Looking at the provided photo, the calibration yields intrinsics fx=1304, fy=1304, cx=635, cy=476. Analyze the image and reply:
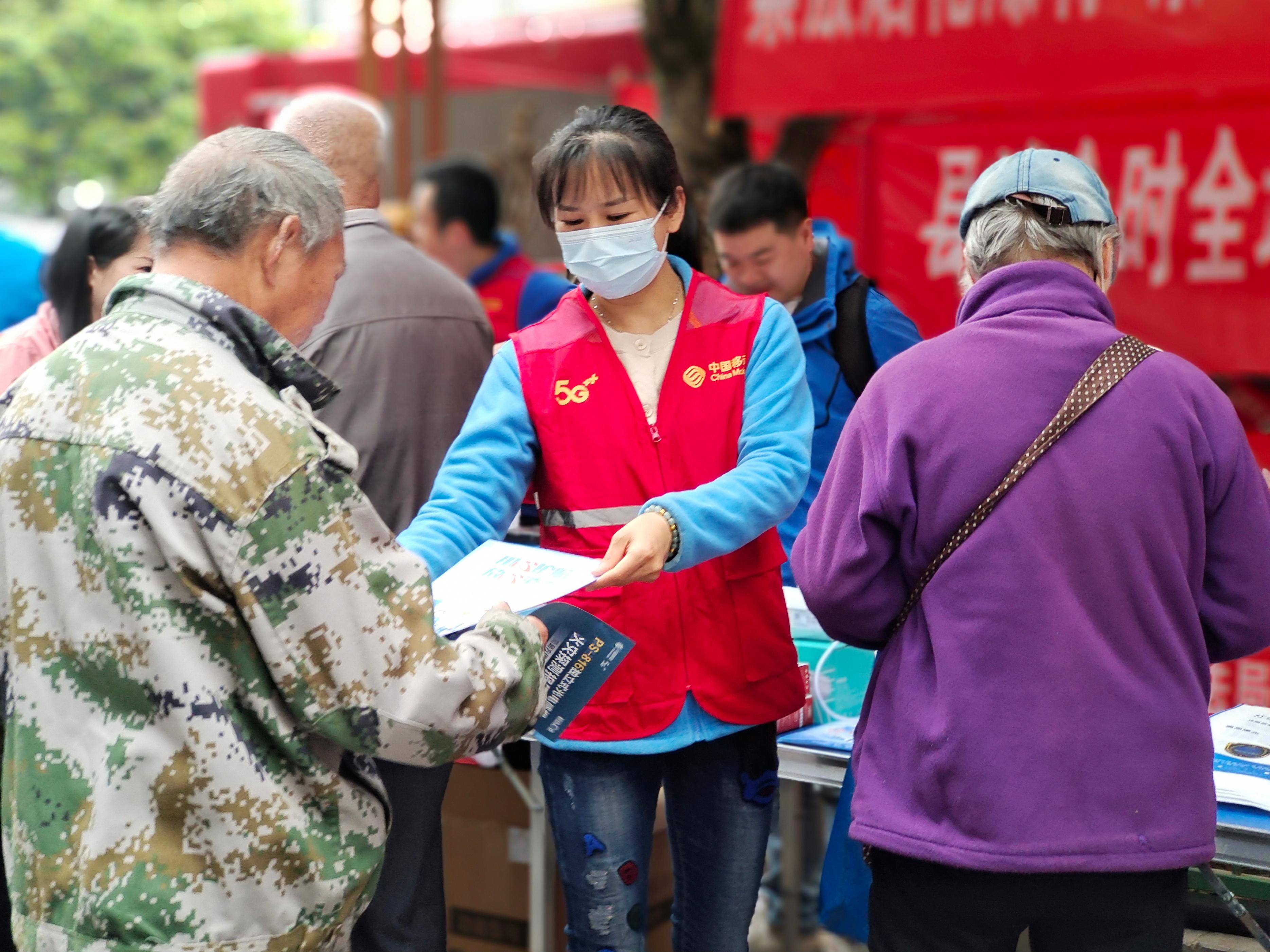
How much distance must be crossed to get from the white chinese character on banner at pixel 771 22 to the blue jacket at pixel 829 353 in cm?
257

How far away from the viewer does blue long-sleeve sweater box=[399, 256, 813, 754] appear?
6.34 feet

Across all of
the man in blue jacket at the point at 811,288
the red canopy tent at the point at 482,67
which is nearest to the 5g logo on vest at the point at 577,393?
the man in blue jacket at the point at 811,288

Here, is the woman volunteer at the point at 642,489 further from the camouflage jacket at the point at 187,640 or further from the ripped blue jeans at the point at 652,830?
the camouflage jacket at the point at 187,640

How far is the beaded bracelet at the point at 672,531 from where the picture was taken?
1869 mm

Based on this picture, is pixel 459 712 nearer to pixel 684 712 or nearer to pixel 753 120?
pixel 684 712

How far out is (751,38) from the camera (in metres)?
5.25

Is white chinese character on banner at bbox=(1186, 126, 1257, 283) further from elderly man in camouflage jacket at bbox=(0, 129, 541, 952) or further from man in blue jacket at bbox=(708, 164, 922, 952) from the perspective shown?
elderly man in camouflage jacket at bbox=(0, 129, 541, 952)

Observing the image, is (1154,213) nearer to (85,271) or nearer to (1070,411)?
(1070,411)

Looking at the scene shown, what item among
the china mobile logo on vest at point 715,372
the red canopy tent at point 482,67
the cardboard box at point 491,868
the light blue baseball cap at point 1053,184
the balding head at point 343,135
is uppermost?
the red canopy tent at point 482,67

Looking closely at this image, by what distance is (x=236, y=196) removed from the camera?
61.7 inches

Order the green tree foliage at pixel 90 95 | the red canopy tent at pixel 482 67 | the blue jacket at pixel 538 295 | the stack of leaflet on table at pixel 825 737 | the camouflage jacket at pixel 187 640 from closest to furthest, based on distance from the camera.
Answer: the camouflage jacket at pixel 187 640, the stack of leaflet on table at pixel 825 737, the blue jacket at pixel 538 295, the red canopy tent at pixel 482 67, the green tree foliage at pixel 90 95

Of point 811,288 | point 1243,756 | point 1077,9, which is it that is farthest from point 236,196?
point 1077,9

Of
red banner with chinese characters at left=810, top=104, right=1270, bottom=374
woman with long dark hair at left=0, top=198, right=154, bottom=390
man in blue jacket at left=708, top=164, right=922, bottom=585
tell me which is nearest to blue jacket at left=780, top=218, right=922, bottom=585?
man in blue jacket at left=708, top=164, right=922, bottom=585

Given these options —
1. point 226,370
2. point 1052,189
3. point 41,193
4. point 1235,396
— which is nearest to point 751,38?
point 1235,396
